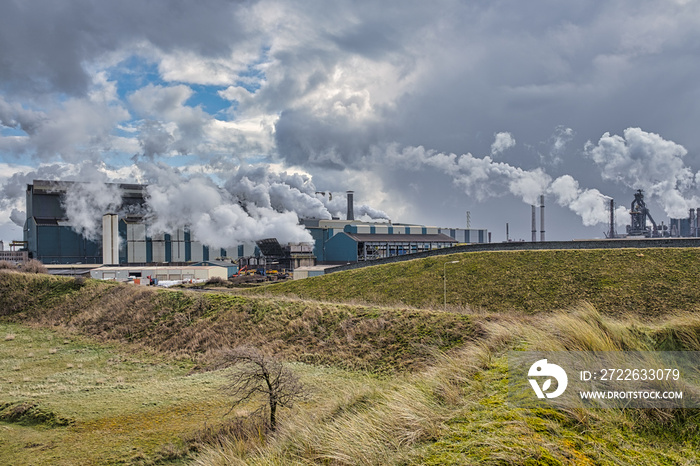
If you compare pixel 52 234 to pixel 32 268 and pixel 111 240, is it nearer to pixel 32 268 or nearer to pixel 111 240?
pixel 111 240

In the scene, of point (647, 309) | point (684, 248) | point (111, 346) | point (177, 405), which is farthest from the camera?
point (684, 248)

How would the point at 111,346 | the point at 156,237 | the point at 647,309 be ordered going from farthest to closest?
1. the point at 156,237
2. the point at 111,346
3. the point at 647,309

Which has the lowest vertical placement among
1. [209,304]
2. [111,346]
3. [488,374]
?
[111,346]

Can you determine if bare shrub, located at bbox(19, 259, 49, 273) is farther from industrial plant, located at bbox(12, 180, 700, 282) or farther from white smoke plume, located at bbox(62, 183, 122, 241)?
white smoke plume, located at bbox(62, 183, 122, 241)

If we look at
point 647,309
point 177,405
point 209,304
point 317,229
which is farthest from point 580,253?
point 317,229

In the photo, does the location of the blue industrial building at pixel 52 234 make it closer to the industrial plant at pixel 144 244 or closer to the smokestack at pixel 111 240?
the industrial plant at pixel 144 244

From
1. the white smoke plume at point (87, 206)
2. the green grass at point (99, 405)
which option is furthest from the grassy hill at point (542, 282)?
the white smoke plume at point (87, 206)

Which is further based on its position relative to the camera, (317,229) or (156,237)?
(317,229)

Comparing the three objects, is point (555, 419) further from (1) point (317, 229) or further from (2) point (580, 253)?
(1) point (317, 229)

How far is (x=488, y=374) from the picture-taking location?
6477mm

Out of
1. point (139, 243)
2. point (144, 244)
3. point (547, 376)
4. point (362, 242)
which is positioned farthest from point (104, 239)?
point (547, 376)

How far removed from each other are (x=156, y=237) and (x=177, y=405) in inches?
2471

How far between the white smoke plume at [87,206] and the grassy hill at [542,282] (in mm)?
52340

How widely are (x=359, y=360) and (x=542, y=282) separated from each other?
16363mm
